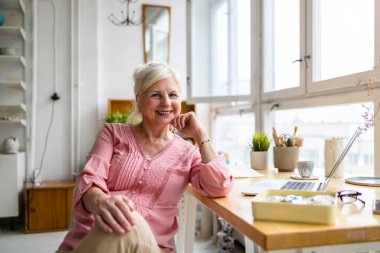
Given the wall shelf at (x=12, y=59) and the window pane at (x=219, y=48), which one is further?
the wall shelf at (x=12, y=59)

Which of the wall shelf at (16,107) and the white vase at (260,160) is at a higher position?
the wall shelf at (16,107)

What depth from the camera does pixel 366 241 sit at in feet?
2.44

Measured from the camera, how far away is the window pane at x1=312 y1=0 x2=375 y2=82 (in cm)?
158

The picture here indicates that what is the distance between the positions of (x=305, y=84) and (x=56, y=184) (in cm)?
250

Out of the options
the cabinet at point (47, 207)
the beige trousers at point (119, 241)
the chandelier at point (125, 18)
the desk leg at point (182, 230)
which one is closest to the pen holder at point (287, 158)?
the desk leg at point (182, 230)

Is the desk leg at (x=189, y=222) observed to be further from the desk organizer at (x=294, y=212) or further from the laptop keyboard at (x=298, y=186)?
the desk organizer at (x=294, y=212)

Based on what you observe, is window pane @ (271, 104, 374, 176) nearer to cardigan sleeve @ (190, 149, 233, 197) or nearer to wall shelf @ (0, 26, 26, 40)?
cardigan sleeve @ (190, 149, 233, 197)

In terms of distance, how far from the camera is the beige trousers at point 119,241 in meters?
0.92

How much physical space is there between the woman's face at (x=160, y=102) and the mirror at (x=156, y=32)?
8.45 feet

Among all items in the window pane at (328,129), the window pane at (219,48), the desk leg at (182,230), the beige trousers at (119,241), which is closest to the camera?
the beige trousers at (119,241)

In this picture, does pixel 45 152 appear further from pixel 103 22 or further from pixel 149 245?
pixel 149 245

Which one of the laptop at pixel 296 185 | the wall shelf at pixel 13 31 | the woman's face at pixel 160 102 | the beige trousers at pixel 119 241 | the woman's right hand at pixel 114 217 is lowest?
the beige trousers at pixel 119 241

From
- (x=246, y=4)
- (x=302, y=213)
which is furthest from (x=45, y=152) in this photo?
(x=302, y=213)

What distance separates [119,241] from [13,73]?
313 cm
